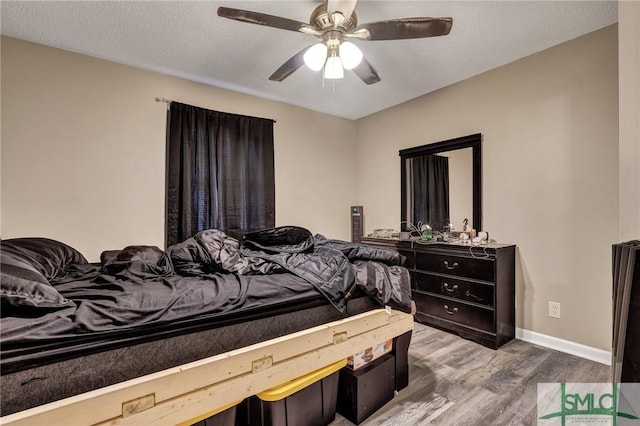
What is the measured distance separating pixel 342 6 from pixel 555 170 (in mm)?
2169

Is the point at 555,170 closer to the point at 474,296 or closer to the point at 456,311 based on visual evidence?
the point at 474,296

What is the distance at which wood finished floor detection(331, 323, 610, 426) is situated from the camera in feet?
5.33

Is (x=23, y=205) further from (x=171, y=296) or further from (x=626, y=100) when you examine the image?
(x=626, y=100)

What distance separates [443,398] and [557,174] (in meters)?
2.00

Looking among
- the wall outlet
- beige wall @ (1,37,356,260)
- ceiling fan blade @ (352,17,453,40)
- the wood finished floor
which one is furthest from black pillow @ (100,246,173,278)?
the wall outlet

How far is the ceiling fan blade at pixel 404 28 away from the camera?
1.68 m

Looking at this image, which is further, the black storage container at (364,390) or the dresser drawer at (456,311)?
the dresser drawer at (456,311)

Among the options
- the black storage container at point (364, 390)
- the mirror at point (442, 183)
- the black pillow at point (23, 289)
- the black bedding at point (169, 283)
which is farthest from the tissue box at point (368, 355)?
the mirror at point (442, 183)

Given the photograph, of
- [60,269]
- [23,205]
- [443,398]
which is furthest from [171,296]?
[23,205]

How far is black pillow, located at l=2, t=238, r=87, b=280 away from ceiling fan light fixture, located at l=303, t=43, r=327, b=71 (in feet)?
6.32

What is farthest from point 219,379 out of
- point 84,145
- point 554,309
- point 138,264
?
point 554,309

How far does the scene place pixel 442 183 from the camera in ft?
10.8

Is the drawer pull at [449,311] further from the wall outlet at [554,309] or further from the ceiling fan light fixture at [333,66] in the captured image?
the ceiling fan light fixture at [333,66]

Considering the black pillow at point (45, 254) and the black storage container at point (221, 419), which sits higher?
the black pillow at point (45, 254)
